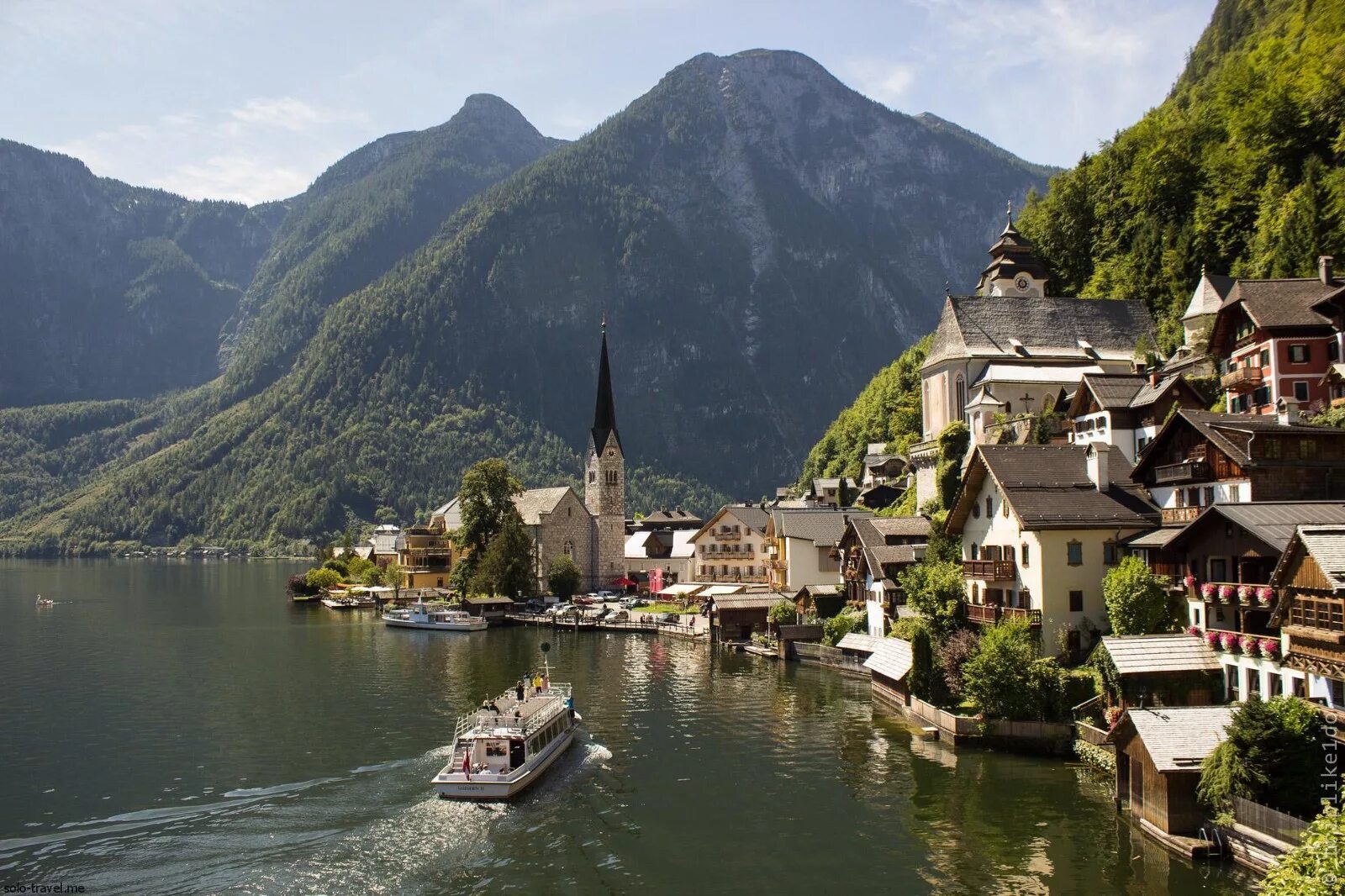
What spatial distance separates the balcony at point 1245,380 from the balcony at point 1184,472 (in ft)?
36.5

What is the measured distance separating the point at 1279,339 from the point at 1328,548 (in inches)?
1030


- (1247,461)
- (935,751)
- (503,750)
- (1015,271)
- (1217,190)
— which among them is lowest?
(935,751)

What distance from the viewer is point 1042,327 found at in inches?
3263

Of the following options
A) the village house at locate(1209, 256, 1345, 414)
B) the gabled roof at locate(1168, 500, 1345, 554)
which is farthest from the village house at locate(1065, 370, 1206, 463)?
the gabled roof at locate(1168, 500, 1345, 554)

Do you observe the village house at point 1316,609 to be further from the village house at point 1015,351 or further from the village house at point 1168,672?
the village house at point 1015,351

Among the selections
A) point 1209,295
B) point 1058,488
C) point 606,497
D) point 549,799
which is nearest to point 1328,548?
point 1058,488

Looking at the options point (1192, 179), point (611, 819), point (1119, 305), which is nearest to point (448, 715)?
point (611, 819)

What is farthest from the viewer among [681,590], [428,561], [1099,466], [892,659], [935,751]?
[428,561]

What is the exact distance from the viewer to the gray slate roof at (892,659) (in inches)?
2029

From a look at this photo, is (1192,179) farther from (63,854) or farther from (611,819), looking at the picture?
(63,854)

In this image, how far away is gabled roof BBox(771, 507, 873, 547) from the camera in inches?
3499

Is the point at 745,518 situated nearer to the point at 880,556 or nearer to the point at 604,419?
the point at 604,419

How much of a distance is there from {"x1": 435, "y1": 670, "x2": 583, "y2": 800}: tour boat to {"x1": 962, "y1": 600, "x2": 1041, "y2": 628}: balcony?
20282 millimetres

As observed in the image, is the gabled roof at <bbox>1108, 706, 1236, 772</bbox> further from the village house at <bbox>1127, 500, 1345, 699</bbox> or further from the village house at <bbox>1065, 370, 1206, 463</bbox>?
the village house at <bbox>1065, 370, 1206, 463</bbox>
